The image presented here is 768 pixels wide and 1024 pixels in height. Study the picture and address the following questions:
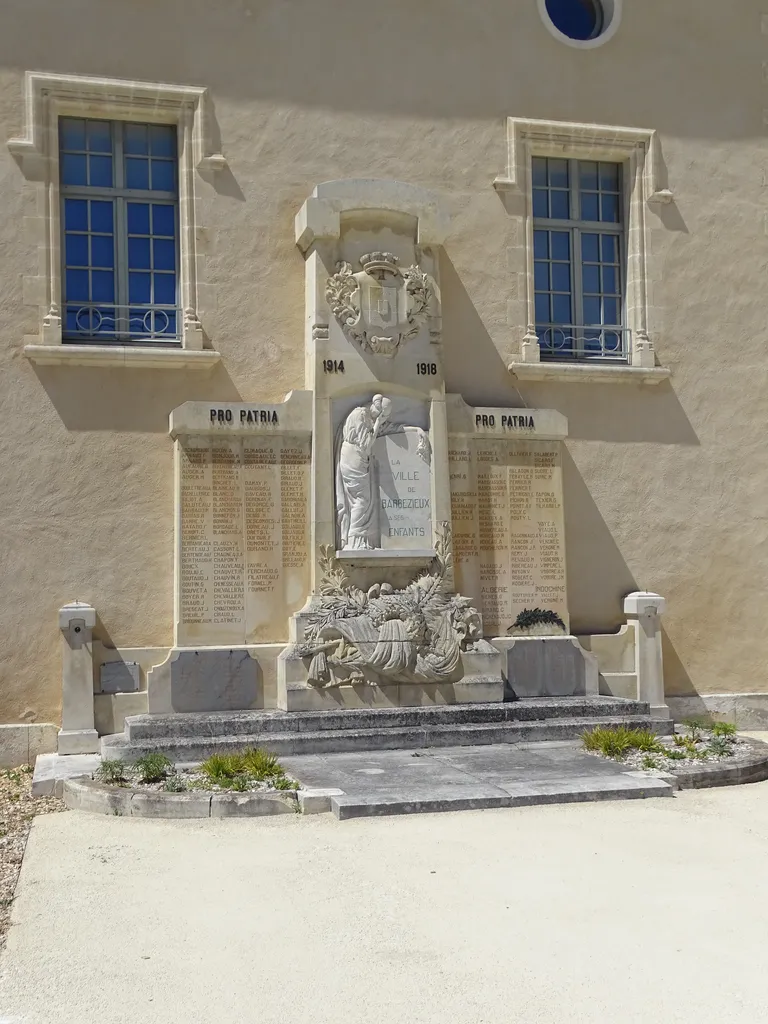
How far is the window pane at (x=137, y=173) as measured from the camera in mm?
11305

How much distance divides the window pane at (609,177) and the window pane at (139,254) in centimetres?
493

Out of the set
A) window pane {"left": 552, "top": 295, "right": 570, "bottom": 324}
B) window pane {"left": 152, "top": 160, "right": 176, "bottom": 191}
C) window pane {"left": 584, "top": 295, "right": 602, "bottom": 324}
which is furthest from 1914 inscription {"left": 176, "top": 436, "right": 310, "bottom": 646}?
window pane {"left": 584, "top": 295, "right": 602, "bottom": 324}

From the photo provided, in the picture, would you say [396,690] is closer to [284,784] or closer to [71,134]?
[284,784]

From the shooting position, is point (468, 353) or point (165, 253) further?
point (468, 353)

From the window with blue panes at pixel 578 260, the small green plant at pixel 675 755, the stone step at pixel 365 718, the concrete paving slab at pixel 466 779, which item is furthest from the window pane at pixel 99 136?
the small green plant at pixel 675 755

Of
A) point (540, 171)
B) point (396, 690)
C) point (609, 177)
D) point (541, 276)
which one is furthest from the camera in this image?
point (609, 177)

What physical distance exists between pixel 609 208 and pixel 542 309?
→ 1409 millimetres

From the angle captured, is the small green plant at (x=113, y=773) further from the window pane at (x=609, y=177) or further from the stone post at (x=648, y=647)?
the window pane at (x=609, y=177)

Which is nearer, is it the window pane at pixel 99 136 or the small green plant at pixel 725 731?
the small green plant at pixel 725 731

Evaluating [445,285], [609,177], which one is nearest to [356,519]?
[445,285]

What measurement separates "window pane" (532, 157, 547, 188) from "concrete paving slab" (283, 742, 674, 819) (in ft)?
20.0

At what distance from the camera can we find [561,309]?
12.4 m

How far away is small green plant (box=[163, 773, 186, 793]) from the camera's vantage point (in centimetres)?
795

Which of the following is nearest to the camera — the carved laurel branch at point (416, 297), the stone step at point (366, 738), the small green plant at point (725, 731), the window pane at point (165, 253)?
the stone step at point (366, 738)
